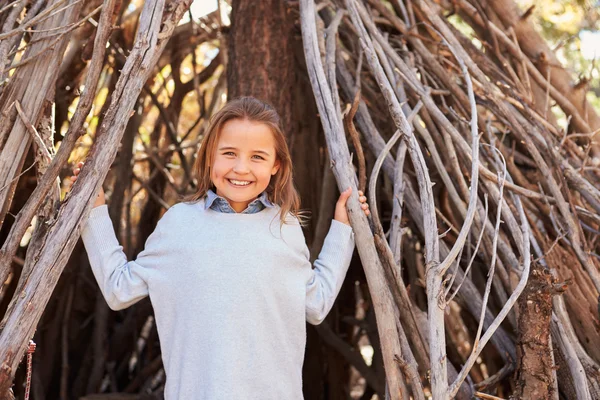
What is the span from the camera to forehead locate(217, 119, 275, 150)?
1.62 meters

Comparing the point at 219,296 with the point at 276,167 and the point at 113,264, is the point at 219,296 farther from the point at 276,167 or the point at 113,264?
the point at 276,167

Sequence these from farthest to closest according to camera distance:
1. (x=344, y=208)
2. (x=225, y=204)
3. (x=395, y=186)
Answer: (x=395, y=186)
(x=344, y=208)
(x=225, y=204)

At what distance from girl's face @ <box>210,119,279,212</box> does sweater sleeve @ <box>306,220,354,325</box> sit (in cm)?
21

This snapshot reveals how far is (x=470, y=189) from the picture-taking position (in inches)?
67.7

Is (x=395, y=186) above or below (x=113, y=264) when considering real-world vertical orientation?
above

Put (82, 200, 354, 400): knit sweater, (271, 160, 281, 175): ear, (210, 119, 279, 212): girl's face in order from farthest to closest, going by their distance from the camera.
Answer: (271, 160, 281, 175): ear, (210, 119, 279, 212): girl's face, (82, 200, 354, 400): knit sweater

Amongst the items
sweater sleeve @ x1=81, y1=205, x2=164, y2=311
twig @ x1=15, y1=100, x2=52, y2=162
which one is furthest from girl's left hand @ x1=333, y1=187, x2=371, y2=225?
twig @ x1=15, y1=100, x2=52, y2=162

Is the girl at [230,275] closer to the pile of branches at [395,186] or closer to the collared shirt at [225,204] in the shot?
the collared shirt at [225,204]

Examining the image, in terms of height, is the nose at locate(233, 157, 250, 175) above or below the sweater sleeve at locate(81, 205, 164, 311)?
above

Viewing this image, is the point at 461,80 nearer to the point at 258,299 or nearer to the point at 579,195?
the point at 579,195

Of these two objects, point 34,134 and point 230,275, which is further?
point 34,134

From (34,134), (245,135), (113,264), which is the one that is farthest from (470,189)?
(34,134)

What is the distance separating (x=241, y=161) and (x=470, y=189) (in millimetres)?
530

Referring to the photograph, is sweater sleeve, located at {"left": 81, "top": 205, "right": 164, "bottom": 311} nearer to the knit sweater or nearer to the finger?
the knit sweater
